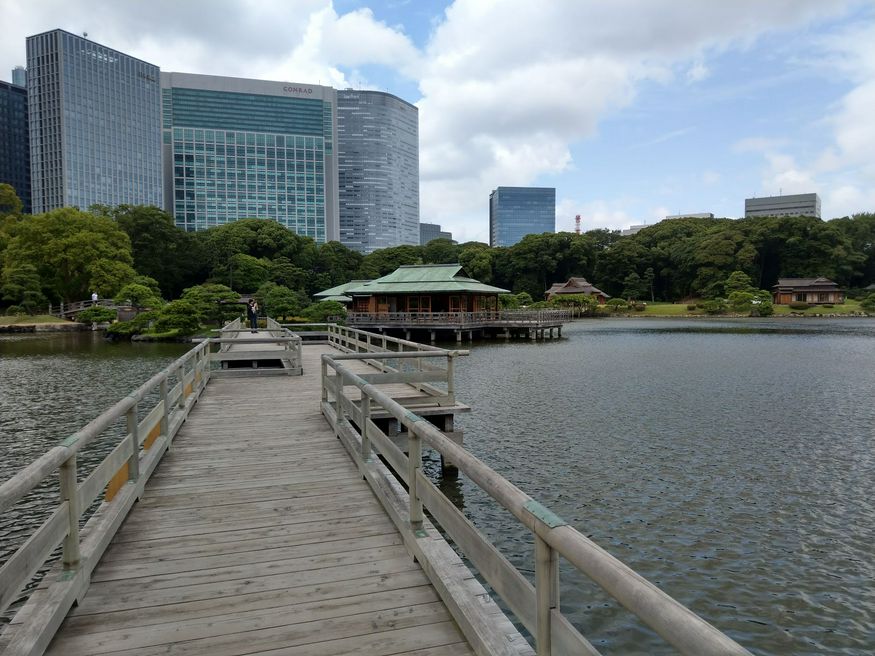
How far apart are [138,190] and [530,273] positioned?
9967cm

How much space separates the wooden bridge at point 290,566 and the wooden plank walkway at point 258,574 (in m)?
0.01

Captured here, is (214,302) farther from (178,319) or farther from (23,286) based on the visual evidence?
(23,286)

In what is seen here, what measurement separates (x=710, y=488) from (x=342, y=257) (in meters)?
74.9

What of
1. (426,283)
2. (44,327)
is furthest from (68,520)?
(44,327)

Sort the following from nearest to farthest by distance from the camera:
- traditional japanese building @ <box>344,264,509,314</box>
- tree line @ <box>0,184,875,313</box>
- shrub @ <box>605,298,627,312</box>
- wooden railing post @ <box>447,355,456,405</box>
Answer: wooden railing post @ <box>447,355,456,405</box>, traditional japanese building @ <box>344,264,509,314</box>, tree line @ <box>0,184,875,313</box>, shrub @ <box>605,298,627,312</box>

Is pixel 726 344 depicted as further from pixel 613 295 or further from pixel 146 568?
pixel 613 295

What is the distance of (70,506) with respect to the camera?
3.54 metres

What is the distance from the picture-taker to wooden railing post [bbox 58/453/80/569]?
355 centimetres

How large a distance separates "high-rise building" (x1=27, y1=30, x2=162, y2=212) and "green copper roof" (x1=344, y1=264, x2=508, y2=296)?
105119mm

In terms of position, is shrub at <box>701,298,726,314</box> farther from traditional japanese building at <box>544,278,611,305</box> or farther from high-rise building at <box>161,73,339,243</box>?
high-rise building at <box>161,73,339,243</box>

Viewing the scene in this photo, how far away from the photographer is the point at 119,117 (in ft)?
441

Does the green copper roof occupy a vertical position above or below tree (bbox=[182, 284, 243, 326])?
above

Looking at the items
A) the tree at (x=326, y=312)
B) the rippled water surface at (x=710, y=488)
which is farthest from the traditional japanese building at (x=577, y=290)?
the rippled water surface at (x=710, y=488)

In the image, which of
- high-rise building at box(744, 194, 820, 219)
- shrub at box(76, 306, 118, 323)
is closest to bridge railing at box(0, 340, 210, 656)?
shrub at box(76, 306, 118, 323)
